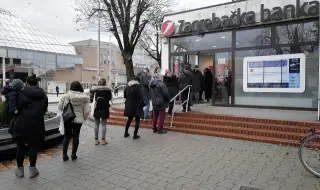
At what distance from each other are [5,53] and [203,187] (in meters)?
41.5

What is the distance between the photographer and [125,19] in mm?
14477

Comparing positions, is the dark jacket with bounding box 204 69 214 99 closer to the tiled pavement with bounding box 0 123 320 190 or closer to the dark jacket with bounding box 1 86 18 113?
the tiled pavement with bounding box 0 123 320 190

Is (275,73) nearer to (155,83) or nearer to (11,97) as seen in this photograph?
(155,83)

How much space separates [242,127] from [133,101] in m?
3.16

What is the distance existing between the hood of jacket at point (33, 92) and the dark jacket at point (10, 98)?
0.55 feet

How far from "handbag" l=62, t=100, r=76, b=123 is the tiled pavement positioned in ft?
2.92

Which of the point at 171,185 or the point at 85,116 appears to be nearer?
the point at 171,185

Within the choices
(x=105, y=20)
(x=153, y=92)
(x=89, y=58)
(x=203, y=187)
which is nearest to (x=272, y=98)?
(x=153, y=92)

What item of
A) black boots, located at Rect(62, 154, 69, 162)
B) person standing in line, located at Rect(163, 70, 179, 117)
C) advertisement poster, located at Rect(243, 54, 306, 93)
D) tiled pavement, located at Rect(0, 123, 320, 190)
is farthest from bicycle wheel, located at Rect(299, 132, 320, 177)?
advertisement poster, located at Rect(243, 54, 306, 93)

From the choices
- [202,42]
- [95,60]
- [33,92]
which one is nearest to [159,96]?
[33,92]

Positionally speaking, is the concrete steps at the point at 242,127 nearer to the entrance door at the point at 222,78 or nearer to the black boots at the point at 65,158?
the entrance door at the point at 222,78

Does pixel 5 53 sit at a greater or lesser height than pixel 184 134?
greater

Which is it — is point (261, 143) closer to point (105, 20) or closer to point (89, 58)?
point (105, 20)

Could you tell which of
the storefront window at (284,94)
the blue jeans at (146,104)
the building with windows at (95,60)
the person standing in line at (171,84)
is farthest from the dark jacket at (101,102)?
the building with windows at (95,60)
